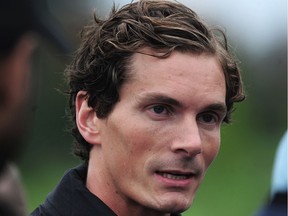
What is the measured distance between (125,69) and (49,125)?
4.30 m

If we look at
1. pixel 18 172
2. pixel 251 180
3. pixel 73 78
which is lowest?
pixel 251 180

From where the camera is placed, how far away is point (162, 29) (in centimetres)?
259

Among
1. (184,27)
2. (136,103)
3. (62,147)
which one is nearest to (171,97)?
(136,103)

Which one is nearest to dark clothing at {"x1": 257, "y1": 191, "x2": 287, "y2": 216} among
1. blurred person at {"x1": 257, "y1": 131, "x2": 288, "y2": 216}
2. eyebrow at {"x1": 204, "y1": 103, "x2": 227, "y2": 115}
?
blurred person at {"x1": 257, "y1": 131, "x2": 288, "y2": 216}

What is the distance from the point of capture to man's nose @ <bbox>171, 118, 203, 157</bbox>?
7.87 ft

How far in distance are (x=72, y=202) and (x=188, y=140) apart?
1.56ft

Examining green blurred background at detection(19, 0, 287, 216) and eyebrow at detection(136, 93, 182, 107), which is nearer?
eyebrow at detection(136, 93, 182, 107)

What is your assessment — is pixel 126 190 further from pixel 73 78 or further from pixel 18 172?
pixel 18 172

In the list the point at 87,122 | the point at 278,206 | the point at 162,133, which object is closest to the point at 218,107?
the point at 162,133

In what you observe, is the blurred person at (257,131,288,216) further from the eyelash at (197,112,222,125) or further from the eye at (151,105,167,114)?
the eye at (151,105,167,114)

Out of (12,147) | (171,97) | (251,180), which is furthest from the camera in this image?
(251,180)

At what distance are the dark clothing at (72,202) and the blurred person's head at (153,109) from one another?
9 cm

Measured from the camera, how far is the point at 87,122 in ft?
8.81

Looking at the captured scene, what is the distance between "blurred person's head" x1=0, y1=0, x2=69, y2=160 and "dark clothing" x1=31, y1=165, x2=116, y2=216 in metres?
1.53
